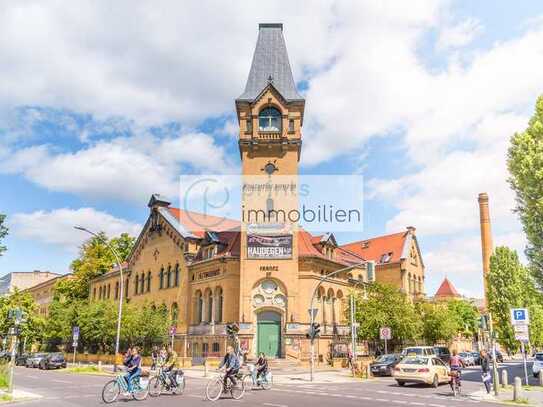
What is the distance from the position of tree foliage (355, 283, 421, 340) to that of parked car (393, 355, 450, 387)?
15.7m

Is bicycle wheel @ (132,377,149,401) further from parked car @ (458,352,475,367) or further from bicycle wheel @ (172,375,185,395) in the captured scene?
parked car @ (458,352,475,367)

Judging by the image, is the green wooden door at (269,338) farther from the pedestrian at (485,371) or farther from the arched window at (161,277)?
the pedestrian at (485,371)

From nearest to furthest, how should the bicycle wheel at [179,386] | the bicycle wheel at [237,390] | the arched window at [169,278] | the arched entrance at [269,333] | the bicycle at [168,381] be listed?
1. the bicycle wheel at [237,390]
2. the bicycle at [168,381]
3. the bicycle wheel at [179,386]
4. the arched entrance at [269,333]
5. the arched window at [169,278]

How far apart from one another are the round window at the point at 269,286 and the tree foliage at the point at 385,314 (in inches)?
308

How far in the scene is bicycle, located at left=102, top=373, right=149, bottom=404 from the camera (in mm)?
16859

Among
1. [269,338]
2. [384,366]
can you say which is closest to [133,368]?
[384,366]

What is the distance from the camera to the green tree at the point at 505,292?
194 feet

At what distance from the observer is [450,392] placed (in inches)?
888

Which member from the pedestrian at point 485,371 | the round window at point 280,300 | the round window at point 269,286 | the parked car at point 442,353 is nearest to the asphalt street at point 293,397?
the pedestrian at point 485,371

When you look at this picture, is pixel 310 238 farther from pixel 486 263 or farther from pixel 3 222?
pixel 486 263

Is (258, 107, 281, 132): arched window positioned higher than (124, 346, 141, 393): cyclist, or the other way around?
(258, 107, 281, 132): arched window

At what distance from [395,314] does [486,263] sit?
144ft

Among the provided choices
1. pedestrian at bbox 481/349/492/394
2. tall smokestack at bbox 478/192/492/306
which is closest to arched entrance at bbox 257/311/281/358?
pedestrian at bbox 481/349/492/394

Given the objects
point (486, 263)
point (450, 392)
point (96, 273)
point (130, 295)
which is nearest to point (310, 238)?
point (130, 295)
